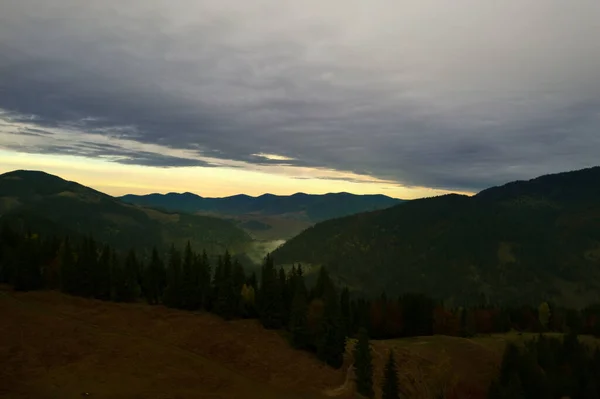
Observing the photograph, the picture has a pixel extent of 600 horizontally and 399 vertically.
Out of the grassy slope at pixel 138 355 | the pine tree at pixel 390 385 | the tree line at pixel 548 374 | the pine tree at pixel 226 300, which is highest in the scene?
the pine tree at pixel 226 300

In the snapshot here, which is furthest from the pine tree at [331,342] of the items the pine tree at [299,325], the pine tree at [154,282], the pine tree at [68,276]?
the pine tree at [68,276]

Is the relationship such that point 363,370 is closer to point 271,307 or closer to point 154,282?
point 271,307

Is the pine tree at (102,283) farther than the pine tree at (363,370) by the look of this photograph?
Yes

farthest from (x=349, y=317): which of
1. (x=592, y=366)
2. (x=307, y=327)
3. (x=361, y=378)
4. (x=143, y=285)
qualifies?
(x=592, y=366)

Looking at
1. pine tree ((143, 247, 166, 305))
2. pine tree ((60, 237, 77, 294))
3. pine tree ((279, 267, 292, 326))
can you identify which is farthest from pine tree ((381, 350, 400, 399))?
pine tree ((60, 237, 77, 294))

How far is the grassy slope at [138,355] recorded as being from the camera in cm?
4947

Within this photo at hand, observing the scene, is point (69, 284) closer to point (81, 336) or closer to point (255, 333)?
point (81, 336)

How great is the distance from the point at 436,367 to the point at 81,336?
6613cm

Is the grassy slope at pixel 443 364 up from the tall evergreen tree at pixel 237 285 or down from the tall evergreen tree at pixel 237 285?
down

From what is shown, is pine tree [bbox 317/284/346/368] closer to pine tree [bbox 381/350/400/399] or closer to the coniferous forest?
the coniferous forest

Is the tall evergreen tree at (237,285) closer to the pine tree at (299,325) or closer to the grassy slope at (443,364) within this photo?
the pine tree at (299,325)

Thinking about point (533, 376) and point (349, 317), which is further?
point (349, 317)

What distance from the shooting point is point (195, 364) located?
197 ft

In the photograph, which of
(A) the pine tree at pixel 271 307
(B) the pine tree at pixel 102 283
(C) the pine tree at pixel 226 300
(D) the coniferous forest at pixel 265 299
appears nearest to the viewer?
(D) the coniferous forest at pixel 265 299
